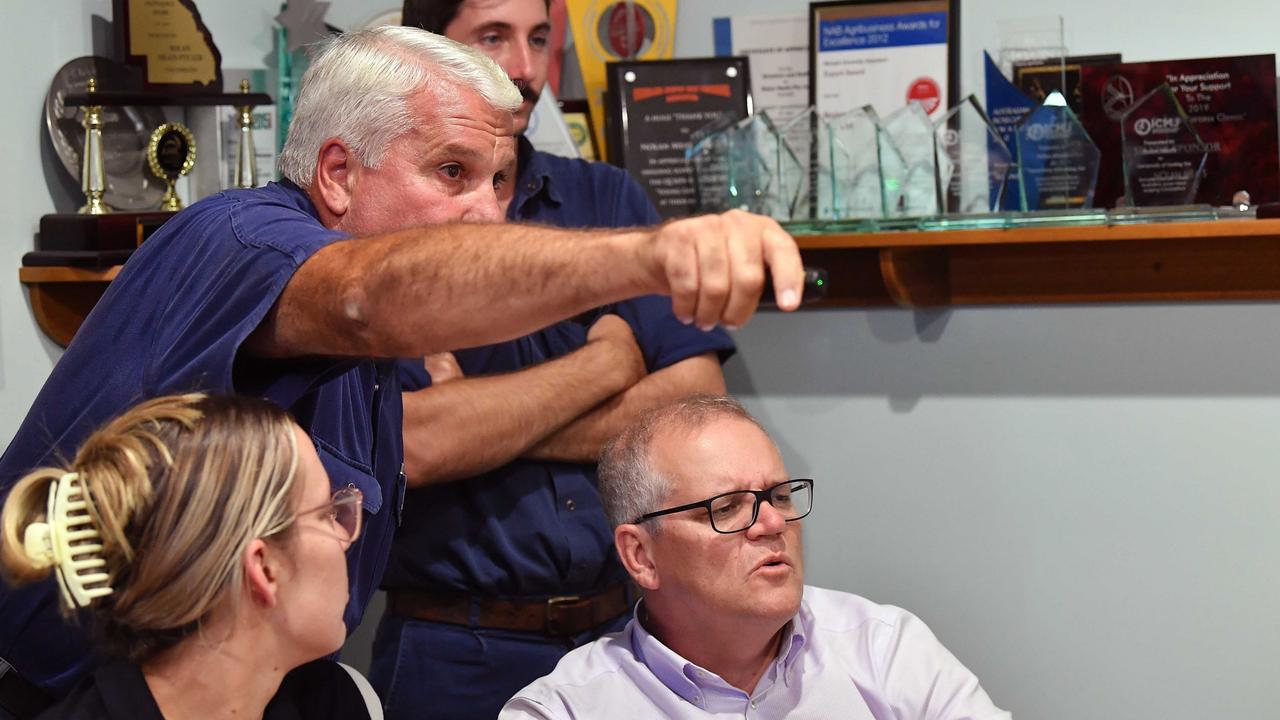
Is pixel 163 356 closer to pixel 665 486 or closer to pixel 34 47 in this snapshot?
pixel 665 486

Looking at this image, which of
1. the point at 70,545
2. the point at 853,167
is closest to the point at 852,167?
the point at 853,167

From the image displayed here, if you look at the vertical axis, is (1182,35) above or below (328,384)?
above

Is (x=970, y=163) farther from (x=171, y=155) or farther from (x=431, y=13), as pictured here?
(x=171, y=155)

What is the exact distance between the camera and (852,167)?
2572 mm

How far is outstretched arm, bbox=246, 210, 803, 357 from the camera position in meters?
1.06

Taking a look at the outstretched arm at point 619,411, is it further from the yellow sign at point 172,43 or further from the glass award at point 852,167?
the yellow sign at point 172,43

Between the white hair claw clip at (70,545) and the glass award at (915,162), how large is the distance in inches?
64.2

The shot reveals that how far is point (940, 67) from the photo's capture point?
105 inches

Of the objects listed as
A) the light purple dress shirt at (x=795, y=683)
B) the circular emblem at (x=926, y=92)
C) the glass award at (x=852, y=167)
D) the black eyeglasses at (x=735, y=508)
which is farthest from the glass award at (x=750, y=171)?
the light purple dress shirt at (x=795, y=683)

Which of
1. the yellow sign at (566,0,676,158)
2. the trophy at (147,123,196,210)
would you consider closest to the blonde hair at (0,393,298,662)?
the trophy at (147,123,196,210)

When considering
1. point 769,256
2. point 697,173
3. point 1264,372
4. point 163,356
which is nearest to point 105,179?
point 697,173

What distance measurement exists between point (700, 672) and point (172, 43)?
5.22ft

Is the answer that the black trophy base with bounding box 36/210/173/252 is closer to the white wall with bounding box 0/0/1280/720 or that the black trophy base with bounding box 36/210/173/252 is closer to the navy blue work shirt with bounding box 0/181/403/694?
the white wall with bounding box 0/0/1280/720

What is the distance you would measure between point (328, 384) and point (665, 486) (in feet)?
2.11
